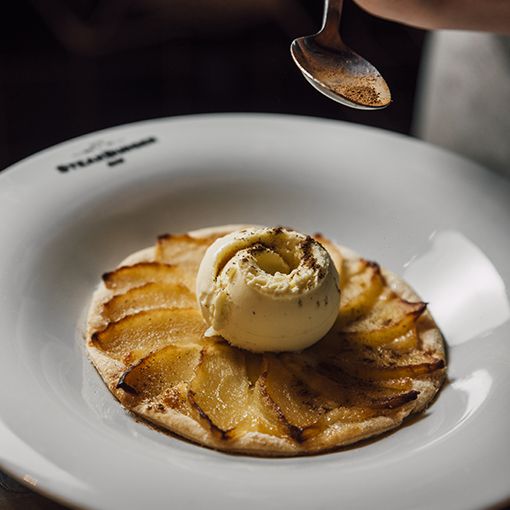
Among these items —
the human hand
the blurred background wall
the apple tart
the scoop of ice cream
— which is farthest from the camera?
the blurred background wall

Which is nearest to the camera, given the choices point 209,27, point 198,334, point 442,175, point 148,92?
point 198,334

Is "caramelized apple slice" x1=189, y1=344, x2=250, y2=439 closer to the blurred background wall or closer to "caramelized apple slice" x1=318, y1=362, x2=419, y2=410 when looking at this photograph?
"caramelized apple slice" x1=318, y1=362, x2=419, y2=410

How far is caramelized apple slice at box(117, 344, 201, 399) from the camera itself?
1.40 metres

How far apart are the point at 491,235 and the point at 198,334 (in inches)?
27.3

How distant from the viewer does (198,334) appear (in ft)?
5.09

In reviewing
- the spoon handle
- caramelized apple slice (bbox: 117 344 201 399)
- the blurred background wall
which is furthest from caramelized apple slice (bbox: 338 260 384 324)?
the blurred background wall

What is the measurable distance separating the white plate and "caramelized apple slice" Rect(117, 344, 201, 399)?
0.05 m

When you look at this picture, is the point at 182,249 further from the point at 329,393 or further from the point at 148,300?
the point at 329,393

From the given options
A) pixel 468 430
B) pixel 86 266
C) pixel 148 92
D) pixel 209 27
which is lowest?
pixel 148 92

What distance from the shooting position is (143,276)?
171 centimetres

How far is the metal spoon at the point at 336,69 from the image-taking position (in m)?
1.47

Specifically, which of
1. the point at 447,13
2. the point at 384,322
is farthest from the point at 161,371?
the point at 447,13

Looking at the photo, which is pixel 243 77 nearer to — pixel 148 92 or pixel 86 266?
pixel 148 92

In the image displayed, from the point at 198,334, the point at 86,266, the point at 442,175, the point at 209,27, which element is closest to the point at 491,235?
the point at 442,175
